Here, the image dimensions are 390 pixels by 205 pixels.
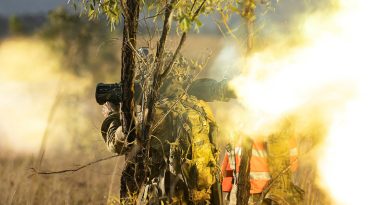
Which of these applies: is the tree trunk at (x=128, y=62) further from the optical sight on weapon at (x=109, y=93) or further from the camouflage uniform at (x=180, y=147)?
the optical sight on weapon at (x=109, y=93)

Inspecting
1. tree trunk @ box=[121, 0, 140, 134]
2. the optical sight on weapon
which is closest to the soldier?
the optical sight on weapon

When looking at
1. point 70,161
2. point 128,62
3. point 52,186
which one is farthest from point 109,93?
point 70,161

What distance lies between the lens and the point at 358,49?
571cm

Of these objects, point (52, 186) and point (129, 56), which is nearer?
point (129, 56)

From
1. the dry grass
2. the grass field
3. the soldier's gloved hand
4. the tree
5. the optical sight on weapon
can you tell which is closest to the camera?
the tree

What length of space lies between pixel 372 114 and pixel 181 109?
7.43 feet

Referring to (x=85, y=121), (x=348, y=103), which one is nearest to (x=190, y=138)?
(x=348, y=103)

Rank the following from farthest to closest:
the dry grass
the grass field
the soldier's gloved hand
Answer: the dry grass < the grass field < the soldier's gloved hand

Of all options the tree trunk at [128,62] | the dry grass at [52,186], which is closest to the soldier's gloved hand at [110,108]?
the tree trunk at [128,62]

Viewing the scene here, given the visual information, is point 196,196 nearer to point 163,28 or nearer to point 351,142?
point 163,28

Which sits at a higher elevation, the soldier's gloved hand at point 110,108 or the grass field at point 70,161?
the soldier's gloved hand at point 110,108

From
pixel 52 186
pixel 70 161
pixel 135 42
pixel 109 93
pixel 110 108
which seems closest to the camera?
pixel 135 42

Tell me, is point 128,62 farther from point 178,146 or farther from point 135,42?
point 178,146

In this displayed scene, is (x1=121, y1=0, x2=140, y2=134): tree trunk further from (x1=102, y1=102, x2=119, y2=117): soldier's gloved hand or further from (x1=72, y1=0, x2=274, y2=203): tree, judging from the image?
(x1=102, y1=102, x2=119, y2=117): soldier's gloved hand
